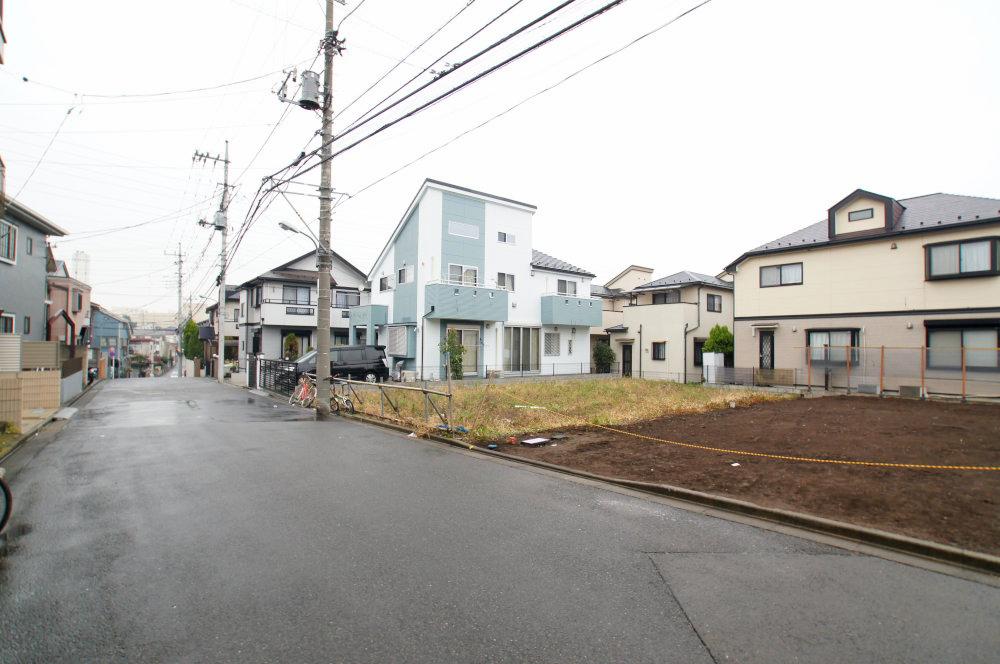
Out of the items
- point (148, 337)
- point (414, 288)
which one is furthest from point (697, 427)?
point (148, 337)

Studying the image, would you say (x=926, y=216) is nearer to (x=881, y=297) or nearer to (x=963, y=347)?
(x=881, y=297)

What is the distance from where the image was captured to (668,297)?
27688mm

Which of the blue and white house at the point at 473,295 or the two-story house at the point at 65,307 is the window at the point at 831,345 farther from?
the two-story house at the point at 65,307

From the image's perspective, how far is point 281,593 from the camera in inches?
140

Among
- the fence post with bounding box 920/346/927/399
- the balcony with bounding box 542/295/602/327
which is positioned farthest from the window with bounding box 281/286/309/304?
the fence post with bounding box 920/346/927/399

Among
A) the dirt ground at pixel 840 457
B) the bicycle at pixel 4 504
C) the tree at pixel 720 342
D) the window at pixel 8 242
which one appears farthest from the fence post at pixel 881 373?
the window at pixel 8 242

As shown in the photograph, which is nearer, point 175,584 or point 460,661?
point 460,661

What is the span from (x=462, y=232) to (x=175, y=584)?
21626 mm

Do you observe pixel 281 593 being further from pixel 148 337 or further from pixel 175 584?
pixel 148 337

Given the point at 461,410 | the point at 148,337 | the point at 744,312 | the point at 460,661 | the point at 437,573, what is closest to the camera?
the point at 460,661

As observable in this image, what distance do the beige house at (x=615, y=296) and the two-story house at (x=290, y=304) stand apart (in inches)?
589

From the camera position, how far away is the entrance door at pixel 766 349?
21391 millimetres

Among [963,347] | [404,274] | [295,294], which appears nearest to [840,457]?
[963,347]

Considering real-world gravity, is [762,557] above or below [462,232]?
below
